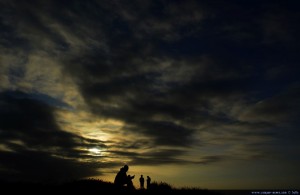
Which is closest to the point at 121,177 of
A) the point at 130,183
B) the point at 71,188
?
the point at 130,183

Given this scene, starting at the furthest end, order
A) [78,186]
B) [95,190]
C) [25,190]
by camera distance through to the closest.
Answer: [78,186]
[95,190]
[25,190]

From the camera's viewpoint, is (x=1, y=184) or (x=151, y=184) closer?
(x=1, y=184)

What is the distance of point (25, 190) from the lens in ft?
78.8

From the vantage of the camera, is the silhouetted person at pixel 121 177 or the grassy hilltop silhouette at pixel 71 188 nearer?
the grassy hilltop silhouette at pixel 71 188

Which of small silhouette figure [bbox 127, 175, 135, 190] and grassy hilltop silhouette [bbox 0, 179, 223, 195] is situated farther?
small silhouette figure [bbox 127, 175, 135, 190]

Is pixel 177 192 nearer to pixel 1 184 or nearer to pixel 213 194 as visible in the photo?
pixel 213 194

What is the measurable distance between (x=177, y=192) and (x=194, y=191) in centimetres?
279

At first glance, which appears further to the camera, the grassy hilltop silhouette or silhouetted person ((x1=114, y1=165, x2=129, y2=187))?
silhouetted person ((x1=114, y1=165, x2=129, y2=187))

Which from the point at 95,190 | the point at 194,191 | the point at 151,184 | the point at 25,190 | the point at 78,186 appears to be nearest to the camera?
the point at 25,190

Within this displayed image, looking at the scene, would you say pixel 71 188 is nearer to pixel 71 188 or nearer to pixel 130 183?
pixel 71 188

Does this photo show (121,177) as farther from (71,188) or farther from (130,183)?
(71,188)

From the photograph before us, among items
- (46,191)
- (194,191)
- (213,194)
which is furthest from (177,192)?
(46,191)

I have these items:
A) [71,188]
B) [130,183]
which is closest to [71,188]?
[71,188]

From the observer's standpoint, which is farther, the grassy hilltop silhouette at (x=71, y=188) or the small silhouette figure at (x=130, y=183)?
the small silhouette figure at (x=130, y=183)
